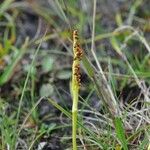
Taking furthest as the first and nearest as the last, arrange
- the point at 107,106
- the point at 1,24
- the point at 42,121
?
the point at 1,24 → the point at 42,121 → the point at 107,106

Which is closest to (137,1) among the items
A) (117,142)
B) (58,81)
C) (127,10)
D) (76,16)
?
(127,10)

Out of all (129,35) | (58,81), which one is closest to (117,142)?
(58,81)

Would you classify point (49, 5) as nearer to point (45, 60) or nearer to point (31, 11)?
point (31, 11)

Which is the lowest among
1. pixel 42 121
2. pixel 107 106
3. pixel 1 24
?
pixel 42 121

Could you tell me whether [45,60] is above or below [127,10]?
below

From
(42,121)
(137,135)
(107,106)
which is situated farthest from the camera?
(42,121)

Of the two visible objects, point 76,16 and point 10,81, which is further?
point 76,16
